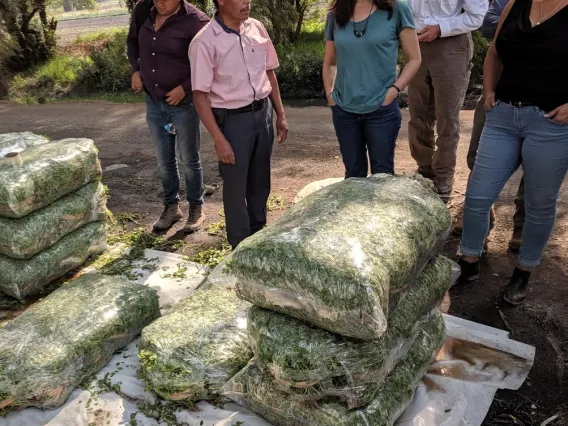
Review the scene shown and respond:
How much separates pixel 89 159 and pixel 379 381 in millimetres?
2635

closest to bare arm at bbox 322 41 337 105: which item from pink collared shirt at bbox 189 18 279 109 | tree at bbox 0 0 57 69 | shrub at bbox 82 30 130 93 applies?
pink collared shirt at bbox 189 18 279 109

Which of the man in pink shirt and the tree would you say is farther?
the tree

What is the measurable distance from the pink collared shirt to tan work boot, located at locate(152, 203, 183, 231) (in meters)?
1.56

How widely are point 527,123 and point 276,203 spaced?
2612mm

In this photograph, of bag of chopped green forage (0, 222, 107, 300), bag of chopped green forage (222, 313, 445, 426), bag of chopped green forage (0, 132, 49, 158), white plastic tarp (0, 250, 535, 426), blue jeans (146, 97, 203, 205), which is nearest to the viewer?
bag of chopped green forage (222, 313, 445, 426)

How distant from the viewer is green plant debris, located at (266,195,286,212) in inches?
197

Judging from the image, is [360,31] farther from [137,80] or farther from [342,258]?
[137,80]

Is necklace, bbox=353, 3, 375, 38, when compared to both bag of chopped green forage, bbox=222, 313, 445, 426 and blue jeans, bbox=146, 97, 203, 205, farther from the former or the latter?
bag of chopped green forage, bbox=222, 313, 445, 426

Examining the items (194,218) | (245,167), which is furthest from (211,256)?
(245,167)

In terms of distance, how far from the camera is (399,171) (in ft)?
18.6

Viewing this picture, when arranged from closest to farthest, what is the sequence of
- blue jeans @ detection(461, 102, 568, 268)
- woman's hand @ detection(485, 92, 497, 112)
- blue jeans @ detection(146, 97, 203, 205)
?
blue jeans @ detection(461, 102, 568, 268) < woman's hand @ detection(485, 92, 497, 112) < blue jeans @ detection(146, 97, 203, 205)

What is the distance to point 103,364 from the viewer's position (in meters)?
2.91

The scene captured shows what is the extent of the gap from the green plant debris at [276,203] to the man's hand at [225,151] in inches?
60.6

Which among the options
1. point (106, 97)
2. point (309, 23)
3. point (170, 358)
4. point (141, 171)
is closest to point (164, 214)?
point (141, 171)
